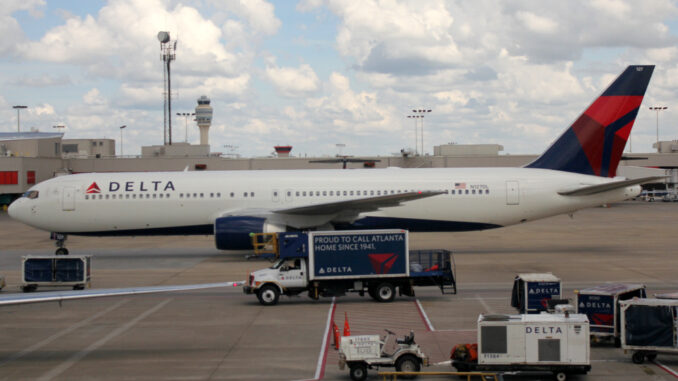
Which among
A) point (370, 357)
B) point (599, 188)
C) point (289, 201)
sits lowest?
point (370, 357)

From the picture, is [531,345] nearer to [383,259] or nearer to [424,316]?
[424,316]

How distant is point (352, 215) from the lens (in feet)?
103

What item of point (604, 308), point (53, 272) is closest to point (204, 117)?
point (53, 272)

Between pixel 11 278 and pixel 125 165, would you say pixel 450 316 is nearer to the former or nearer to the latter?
pixel 11 278

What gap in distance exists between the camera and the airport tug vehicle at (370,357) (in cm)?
1302

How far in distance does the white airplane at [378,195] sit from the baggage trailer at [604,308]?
1549 centimetres

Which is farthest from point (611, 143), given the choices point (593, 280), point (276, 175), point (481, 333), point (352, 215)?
point (481, 333)

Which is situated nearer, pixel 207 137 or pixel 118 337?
pixel 118 337

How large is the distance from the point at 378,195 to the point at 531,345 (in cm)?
1911

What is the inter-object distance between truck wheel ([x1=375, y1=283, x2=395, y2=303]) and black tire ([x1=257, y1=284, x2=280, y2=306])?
121 inches

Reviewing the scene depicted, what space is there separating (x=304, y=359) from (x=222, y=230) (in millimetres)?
15256

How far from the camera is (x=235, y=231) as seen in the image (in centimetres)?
2902

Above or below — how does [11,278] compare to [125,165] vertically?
below

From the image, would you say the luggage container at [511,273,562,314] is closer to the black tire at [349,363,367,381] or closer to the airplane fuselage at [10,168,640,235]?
the black tire at [349,363,367,381]
